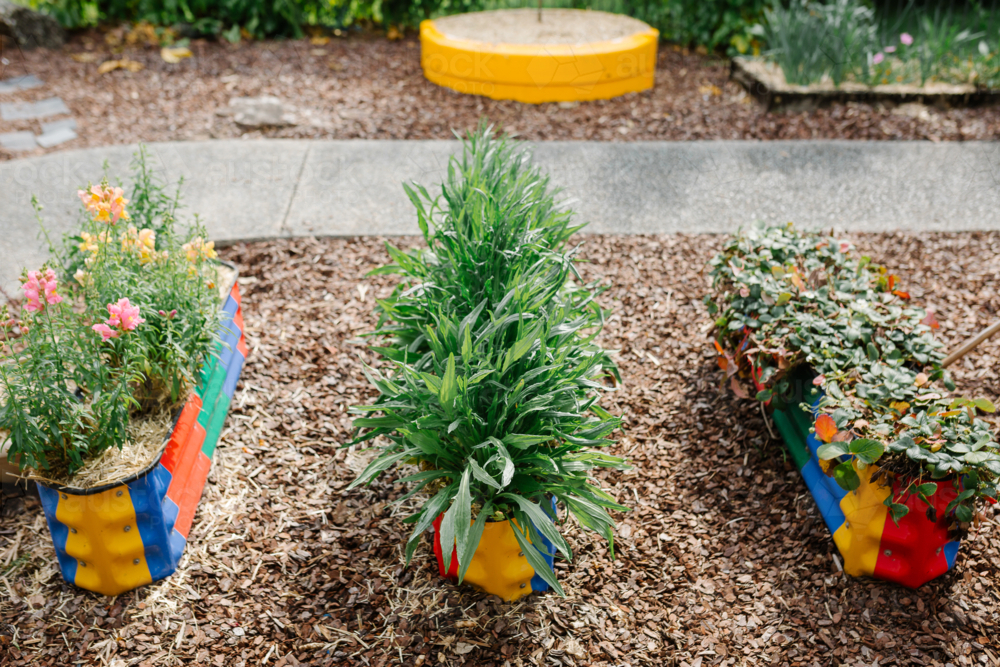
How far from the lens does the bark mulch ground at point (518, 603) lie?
7.46 ft

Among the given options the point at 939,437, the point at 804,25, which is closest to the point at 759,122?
the point at 804,25

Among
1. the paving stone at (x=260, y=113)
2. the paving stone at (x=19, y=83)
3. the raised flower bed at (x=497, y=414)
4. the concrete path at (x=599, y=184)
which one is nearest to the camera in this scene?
the raised flower bed at (x=497, y=414)

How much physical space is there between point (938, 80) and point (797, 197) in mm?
2364

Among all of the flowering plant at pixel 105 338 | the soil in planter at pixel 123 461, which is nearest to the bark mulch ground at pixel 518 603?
the soil in planter at pixel 123 461

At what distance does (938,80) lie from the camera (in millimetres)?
5863

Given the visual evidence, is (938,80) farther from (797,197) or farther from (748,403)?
(748,403)

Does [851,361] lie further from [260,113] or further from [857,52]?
[260,113]

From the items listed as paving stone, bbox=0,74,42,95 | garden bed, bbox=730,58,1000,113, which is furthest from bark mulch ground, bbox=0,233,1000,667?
paving stone, bbox=0,74,42,95

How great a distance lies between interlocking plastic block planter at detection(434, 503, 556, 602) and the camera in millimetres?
2227

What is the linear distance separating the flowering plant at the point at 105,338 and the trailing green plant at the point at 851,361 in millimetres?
2028

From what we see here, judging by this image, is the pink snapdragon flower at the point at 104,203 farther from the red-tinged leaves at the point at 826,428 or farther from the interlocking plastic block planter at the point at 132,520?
the red-tinged leaves at the point at 826,428

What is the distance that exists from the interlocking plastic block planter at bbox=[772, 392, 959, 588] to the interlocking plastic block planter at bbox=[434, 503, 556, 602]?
988 millimetres

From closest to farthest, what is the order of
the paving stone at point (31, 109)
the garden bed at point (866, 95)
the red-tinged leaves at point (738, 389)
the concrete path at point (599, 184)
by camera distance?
the red-tinged leaves at point (738, 389) → the concrete path at point (599, 184) → the paving stone at point (31, 109) → the garden bed at point (866, 95)

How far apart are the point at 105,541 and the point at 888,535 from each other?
8.00ft
